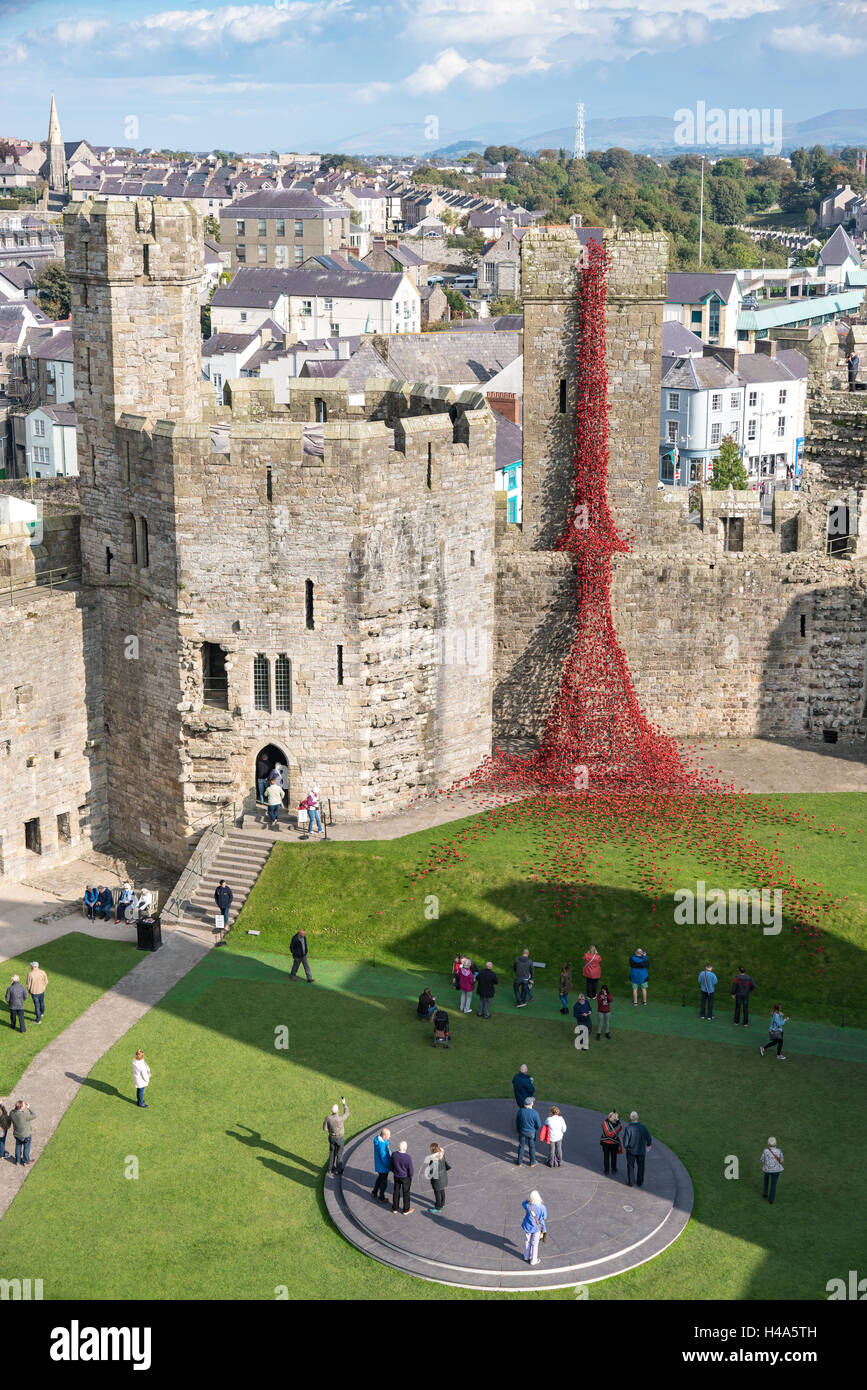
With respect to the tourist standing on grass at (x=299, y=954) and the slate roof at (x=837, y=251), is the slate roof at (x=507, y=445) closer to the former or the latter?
the tourist standing on grass at (x=299, y=954)

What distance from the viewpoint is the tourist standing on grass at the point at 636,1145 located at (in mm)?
26938

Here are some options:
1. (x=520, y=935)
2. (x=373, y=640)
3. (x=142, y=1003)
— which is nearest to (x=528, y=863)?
(x=520, y=935)

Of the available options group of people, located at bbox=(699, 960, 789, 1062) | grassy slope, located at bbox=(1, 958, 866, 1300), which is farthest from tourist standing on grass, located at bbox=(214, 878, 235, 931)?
group of people, located at bbox=(699, 960, 789, 1062)

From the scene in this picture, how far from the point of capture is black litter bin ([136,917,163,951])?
3647cm

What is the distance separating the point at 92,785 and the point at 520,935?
41.5 feet

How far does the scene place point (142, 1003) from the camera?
34.2 meters

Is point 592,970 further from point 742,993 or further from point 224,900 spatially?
point 224,900

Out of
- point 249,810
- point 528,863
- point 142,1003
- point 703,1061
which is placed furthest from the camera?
point 249,810

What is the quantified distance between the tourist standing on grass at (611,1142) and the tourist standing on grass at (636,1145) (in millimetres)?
148

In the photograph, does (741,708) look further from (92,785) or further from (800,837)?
(92,785)

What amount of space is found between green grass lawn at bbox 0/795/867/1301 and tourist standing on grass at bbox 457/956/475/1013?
357 mm

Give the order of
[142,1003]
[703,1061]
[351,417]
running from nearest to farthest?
[703,1061]
[142,1003]
[351,417]

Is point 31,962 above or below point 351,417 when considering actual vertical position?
below

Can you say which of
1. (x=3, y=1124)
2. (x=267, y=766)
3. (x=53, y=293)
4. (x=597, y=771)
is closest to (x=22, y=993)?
(x=3, y=1124)
